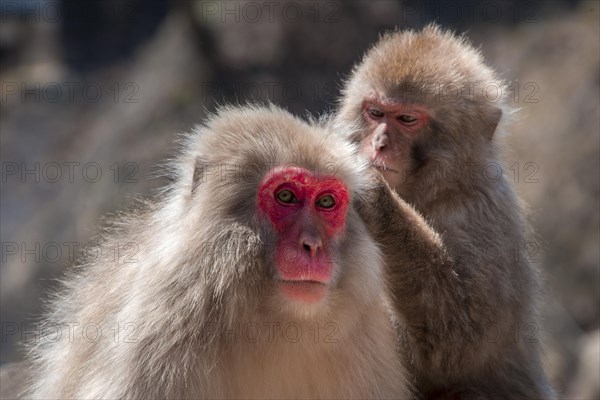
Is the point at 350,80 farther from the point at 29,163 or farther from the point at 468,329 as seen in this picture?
the point at 29,163

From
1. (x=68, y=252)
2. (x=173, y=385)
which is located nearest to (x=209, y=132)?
(x=173, y=385)

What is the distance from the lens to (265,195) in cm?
384

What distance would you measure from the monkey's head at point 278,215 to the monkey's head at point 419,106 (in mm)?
907

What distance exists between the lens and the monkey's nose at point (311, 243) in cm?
363

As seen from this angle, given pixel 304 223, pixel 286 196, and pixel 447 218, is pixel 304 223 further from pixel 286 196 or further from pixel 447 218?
pixel 447 218

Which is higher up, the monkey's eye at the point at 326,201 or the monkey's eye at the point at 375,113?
the monkey's eye at the point at 375,113

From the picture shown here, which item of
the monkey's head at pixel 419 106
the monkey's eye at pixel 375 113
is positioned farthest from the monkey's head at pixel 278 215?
the monkey's eye at pixel 375 113

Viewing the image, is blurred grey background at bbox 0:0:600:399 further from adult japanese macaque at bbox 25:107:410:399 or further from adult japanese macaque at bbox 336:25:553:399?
adult japanese macaque at bbox 25:107:410:399

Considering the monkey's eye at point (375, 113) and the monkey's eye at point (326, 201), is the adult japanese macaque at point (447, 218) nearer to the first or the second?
the monkey's eye at point (375, 113)

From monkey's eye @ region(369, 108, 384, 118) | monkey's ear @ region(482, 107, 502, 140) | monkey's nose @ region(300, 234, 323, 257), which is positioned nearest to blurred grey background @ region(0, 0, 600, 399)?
monkey's ear @ region(482, 107, 502, 140)

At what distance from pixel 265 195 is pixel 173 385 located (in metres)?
0.88

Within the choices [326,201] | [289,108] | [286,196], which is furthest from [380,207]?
[289,108]

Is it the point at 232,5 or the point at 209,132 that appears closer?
the point at 209,132

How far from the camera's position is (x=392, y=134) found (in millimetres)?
5016
